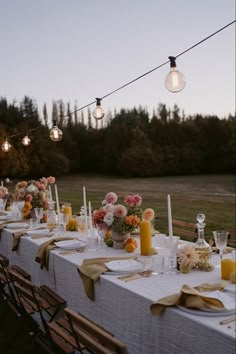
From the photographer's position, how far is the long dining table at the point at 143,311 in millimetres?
1860

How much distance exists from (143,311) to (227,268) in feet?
1.90

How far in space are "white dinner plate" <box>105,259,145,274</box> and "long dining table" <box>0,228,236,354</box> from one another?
0.21 feet

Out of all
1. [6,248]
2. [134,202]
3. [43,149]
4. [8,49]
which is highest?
[8,49]

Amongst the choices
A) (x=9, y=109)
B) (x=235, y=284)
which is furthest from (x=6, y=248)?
(x=9, y=109)

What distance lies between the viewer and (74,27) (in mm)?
9977

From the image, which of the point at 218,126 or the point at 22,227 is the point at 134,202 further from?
the point at 218,126

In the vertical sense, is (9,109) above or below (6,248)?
above

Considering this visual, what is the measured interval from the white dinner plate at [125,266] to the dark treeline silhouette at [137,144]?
28380 millimetres

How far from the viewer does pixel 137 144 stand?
35125 mm

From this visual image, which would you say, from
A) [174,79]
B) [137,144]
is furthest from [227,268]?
[137,144]

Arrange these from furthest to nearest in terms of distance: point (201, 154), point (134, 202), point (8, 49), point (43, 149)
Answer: point (201, 154)
point (43, 149)
point (8, 49)
point (134, 202)

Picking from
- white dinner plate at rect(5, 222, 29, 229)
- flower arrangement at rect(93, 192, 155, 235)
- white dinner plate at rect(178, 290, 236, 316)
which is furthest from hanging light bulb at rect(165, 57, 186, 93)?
white dinner plate at rect(5, 222, 29, 229)

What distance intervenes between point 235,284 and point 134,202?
1240mm

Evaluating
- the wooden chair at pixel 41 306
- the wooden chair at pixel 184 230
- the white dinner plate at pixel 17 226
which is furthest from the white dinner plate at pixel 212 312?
the white dinner plate at pixel 17 226
